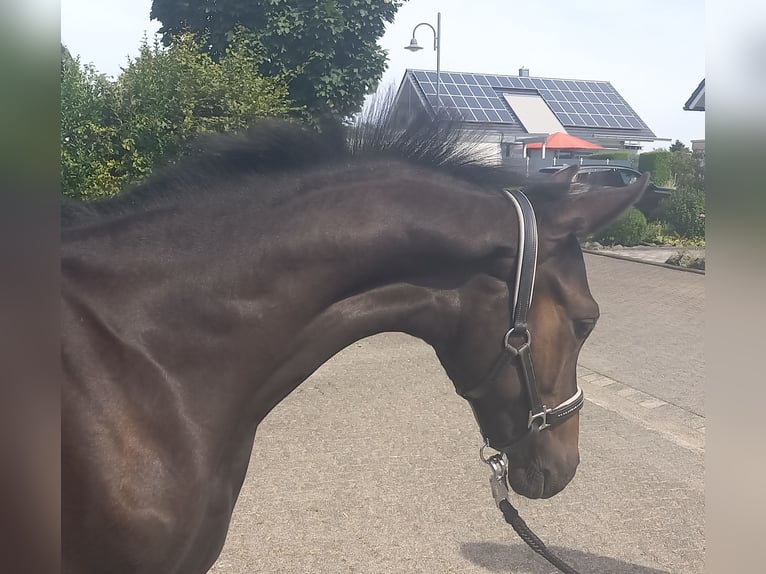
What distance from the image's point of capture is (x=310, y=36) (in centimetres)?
769

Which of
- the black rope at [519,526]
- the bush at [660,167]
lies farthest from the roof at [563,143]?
the black rope at [519,526]

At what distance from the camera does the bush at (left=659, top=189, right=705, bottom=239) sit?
14046 mm

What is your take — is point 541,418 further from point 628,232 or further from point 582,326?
point 628,232

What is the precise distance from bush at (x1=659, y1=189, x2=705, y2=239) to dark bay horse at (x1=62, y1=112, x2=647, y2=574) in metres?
Result: 13.6

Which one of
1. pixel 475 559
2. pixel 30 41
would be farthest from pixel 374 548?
pixel 30 41

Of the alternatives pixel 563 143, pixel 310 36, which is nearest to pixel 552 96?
pixel 563 143

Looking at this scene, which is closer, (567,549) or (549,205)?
(549,205)

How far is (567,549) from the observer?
10.5ft

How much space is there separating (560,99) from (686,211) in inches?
457

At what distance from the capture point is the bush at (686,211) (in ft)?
46.1

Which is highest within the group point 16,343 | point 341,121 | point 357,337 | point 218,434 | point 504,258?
point 341,121

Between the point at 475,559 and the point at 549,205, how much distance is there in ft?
6.83

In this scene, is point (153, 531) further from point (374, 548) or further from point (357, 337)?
point (374, 548)

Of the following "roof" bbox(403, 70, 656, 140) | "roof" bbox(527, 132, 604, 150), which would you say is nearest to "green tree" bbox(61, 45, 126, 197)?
"roof" bbox(403, 70, 656, 140)
